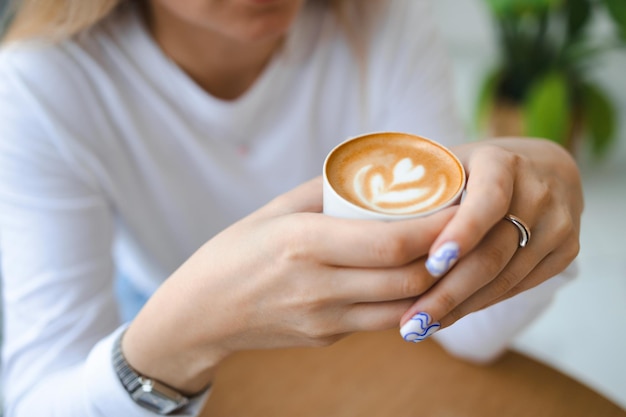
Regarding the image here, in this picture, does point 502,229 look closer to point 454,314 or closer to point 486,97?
point 454,314

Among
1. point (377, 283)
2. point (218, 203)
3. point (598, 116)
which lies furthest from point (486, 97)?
point (377, 283)

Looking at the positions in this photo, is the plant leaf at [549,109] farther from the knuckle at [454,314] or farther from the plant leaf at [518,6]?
the knuckle at [454,314]

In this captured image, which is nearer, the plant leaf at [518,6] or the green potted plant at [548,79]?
the plant leaf at [518,6]

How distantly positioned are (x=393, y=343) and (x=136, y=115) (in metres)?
0.57

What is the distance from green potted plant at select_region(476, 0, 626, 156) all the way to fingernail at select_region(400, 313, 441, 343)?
6.23 ft

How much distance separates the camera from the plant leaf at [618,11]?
2.05 metres

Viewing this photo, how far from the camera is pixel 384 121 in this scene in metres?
1.28

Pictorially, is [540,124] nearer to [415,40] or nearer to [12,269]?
[415,40]

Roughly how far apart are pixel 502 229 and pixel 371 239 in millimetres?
151

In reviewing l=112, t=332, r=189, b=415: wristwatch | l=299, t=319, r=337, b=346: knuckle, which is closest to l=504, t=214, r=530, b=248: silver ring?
l=299, t=319, r=337, b=346: knuckle

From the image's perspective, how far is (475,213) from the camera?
0.57 m

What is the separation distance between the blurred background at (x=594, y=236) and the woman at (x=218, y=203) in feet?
2.90

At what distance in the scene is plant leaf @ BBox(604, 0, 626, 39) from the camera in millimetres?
2053

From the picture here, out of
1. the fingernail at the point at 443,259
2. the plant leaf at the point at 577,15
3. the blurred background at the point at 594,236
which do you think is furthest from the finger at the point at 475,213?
the plant leaf at the point at 577,15
